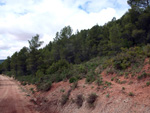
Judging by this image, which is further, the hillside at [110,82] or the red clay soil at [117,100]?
the hillside at [110,82]

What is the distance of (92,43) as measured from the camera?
133 feet

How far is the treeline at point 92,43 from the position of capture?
2373 cm

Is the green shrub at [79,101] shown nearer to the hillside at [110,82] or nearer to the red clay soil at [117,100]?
the hillside at [110,82]

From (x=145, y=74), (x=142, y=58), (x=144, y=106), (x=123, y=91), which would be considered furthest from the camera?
A: (x=142, y=58)

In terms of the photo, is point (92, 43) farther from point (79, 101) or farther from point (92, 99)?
point (92, 99)

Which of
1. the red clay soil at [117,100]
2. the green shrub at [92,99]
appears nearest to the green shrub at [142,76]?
the red clay soil at [117,100]

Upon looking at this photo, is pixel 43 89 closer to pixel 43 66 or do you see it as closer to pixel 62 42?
pixel 43 66

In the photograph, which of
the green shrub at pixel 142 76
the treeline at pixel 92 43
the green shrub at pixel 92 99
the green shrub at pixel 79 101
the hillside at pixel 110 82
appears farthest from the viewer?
the treeline at pixel 92 43

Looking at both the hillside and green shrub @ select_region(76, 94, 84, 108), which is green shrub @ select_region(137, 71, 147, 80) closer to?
the hillside

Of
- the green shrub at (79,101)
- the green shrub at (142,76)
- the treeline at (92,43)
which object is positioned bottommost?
the green shrub at (79,101)

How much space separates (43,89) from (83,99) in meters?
8.21

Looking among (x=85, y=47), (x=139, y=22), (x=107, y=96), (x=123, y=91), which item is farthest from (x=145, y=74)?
(x=85, y=47)

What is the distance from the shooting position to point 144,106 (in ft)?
23.4

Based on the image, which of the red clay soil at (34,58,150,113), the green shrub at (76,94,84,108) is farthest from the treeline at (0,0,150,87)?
the green shrub at (76,94,84,108)
